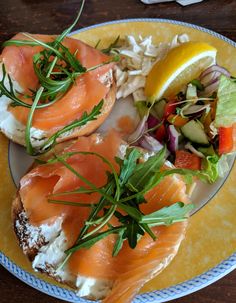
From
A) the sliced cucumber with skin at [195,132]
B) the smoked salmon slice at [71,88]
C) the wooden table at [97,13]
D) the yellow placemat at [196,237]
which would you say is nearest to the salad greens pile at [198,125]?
the sliced cucumber with skin at [195,132]

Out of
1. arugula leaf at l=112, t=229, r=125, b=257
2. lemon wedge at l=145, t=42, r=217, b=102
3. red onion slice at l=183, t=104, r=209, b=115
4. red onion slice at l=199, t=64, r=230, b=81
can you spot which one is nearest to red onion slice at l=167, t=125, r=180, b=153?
red onion slice at l=183, t=104, r=209, b=115

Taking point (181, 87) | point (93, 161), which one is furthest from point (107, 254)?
point (181, 87)

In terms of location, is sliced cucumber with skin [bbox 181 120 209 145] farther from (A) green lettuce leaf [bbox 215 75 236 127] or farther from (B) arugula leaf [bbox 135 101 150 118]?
(B) arugula leaf [bbox 135 101 150 118]

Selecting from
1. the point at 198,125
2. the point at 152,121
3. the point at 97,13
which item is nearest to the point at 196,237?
the point at 198,125

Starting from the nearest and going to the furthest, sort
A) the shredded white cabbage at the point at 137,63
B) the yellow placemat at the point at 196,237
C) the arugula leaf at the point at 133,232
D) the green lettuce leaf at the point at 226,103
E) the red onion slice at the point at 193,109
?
the arugula leaf at the point at 133,232 < the yellow placemat at the point at 196,237 < the green lettuce leaf at the point at 226,103 < the red onion slice at the point at 193,109 < the shredded white cabbage at the point at 137,63

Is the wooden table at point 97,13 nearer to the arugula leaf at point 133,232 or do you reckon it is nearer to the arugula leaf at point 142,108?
the arugula leaf at point 142,108
